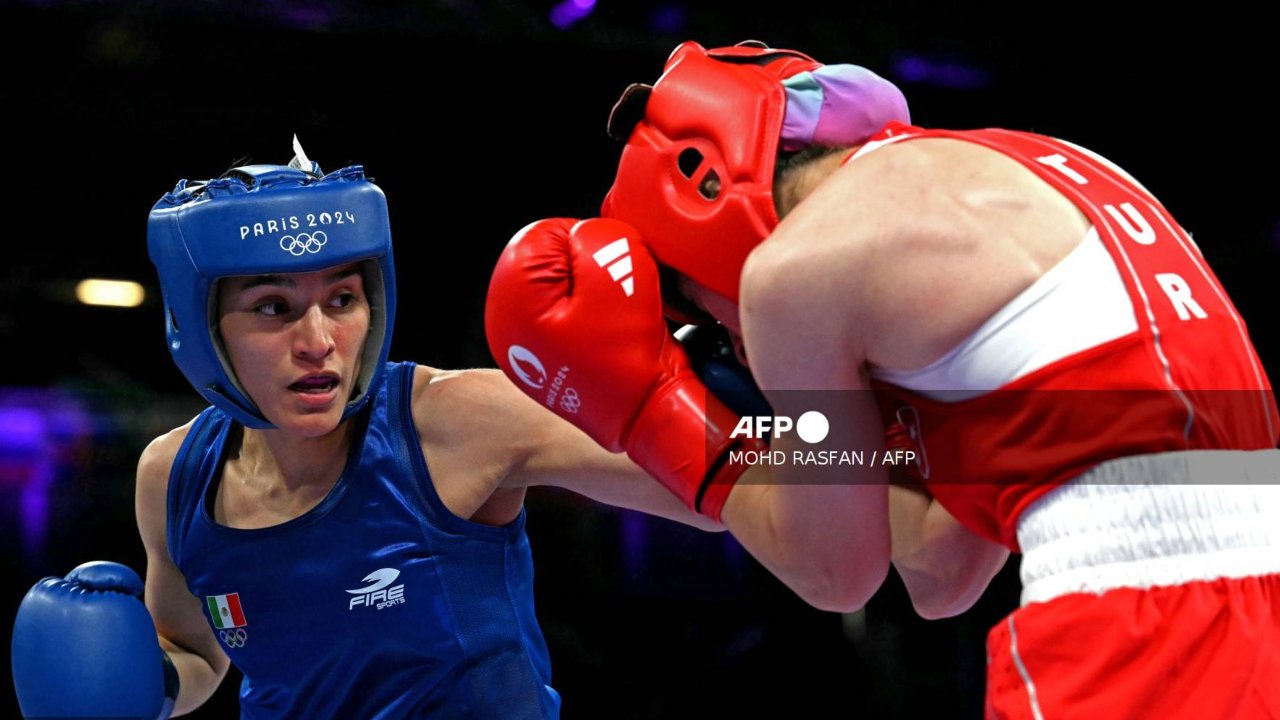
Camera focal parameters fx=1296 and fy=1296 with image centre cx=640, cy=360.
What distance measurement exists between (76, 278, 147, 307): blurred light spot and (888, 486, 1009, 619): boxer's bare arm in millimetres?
3365

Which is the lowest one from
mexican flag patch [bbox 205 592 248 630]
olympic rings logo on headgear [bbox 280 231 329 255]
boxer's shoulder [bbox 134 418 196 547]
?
mexican flag patch [bbox 205 592 248 630]

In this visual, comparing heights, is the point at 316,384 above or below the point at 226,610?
above

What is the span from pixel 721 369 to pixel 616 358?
226mm

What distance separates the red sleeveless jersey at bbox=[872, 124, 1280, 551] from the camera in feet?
4.63

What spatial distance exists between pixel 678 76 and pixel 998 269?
1.99ft

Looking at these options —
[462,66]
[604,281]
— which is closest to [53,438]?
[462,66]

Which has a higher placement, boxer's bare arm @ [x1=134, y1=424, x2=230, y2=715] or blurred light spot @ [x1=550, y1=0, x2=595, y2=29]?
blurred light spot @ [x1=550, y1=0, x2=595, y2=29]

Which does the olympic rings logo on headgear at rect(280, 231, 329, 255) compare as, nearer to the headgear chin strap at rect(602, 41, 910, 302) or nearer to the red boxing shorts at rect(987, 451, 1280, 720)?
the headgear chin strap at rect(602, 41, 910, 302)

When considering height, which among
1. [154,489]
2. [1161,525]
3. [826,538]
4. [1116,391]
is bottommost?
[154,489]

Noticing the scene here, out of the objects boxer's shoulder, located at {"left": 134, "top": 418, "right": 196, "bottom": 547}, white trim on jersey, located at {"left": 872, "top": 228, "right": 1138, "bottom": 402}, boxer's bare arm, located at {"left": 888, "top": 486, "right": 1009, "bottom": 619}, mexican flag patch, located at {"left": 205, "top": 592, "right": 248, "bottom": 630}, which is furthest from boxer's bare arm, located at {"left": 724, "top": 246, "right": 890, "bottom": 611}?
boxer's shoulder, located at {"left": 134, "top": 418, "right": 196, "bottom": 547}

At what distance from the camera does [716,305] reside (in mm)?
1856

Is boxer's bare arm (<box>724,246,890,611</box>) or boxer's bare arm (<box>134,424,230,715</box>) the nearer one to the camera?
boxer's bare arm (<box>724,246,890,611</box>)

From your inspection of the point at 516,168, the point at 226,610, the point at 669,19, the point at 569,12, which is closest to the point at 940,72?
the point at 669,19

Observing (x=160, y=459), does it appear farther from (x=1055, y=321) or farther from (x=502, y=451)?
(x=1055, y=321)
